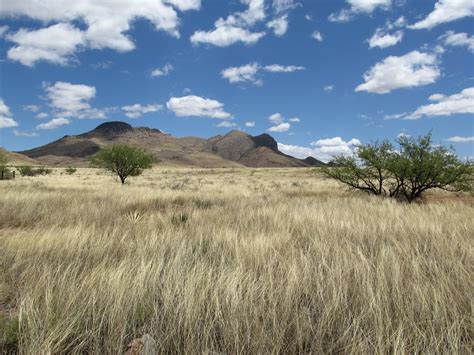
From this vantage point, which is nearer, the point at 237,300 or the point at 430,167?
the point at 237,300

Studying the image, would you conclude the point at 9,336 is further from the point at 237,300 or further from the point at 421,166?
the point at 421,166

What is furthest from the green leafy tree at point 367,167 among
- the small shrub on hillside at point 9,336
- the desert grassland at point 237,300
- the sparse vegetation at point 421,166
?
the small shrub on hillside at point 9,336

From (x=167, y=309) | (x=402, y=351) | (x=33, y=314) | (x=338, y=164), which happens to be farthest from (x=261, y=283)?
(x=338, y=164)

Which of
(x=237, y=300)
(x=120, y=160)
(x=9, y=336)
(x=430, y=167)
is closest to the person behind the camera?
(x=9, y=336)

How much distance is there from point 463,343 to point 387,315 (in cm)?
54

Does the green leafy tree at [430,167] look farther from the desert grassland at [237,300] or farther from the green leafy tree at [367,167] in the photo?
the desert grassland at [237,300]

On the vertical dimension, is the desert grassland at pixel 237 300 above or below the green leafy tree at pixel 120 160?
below

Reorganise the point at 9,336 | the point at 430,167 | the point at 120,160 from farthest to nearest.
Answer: the point at 120,160 < the point at 430,167 < the point at 9,336

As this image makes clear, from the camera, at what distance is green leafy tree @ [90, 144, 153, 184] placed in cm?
2764

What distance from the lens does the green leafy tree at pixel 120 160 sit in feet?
90.7

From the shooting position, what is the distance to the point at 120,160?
28.0 meters

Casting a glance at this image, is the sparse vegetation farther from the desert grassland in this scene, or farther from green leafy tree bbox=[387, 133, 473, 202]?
the desert grassland

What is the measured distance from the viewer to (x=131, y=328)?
257 centimetres

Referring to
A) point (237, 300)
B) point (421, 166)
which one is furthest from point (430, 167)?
point (237, 300)
